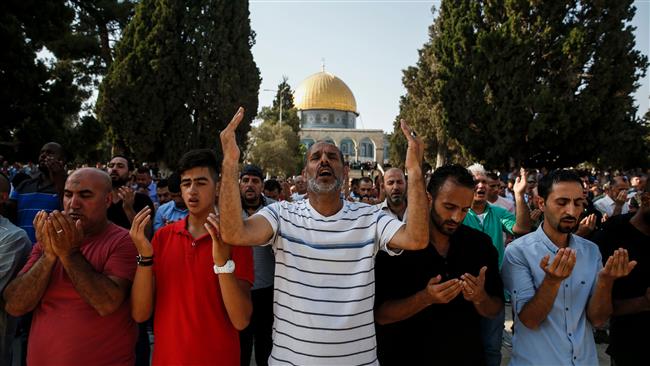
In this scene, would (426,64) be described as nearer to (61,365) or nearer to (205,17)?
(205,17)

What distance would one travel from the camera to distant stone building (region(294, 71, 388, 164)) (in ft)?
196

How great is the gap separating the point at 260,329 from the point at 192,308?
4.41 ft

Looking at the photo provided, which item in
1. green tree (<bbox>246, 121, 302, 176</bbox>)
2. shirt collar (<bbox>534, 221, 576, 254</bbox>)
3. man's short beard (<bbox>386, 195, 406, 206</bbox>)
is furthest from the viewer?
green tree (<bbox>246, 121, 302, 176</bbox>)

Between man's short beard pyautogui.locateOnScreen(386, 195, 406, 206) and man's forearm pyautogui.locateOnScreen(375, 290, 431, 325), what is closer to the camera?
man's forearm pyautogui.locateOnScreen(375, 290, 431, 325)

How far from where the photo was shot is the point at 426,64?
24438 mm

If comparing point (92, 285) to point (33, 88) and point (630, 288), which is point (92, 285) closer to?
point (630, 288)

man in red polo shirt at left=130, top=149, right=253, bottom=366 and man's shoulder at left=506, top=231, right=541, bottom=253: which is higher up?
man's shoulder at left=506, top=231, right=541, bottom=253

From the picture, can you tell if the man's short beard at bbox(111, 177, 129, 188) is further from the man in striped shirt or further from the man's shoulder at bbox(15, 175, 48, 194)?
the man in striped shirt

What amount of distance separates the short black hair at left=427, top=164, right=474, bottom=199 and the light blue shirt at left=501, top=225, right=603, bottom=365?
1.48ft

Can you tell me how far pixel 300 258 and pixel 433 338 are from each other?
81cm

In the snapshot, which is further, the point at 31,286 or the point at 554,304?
the point at 554,304

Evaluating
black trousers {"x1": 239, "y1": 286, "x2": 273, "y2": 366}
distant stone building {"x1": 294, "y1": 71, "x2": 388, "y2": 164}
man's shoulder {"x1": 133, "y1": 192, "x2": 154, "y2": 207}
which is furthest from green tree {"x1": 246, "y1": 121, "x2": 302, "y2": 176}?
black trousers {"x1": 239, "y1": 286, "x2": 273, "y2": 366}

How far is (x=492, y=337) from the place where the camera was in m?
3.18

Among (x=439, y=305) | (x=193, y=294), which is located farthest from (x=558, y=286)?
(x=193, y=294)
